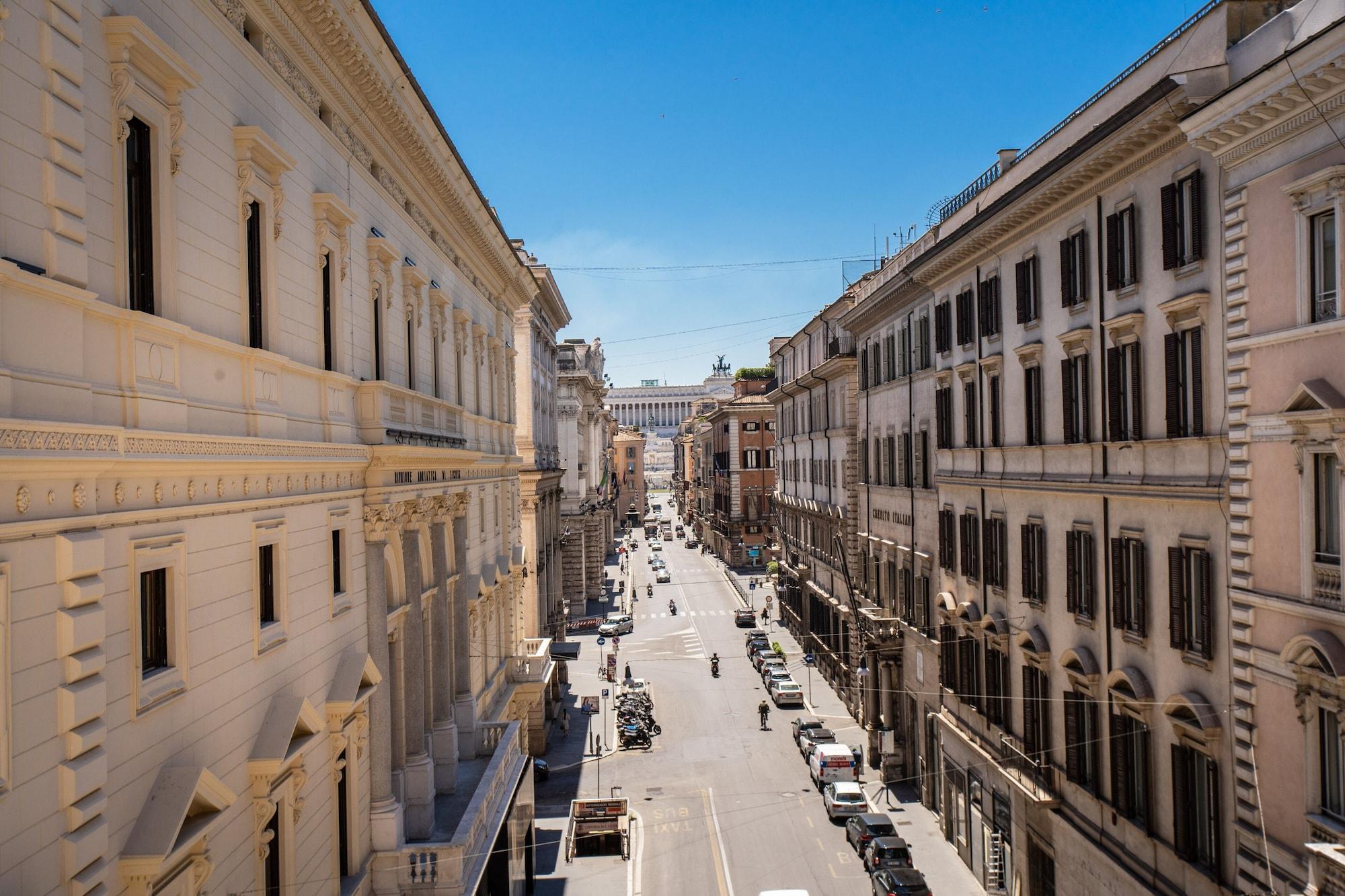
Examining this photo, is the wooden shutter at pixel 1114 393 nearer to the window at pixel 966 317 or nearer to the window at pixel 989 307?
the window at pixel 989 307

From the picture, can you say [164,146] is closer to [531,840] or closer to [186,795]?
[186,795]

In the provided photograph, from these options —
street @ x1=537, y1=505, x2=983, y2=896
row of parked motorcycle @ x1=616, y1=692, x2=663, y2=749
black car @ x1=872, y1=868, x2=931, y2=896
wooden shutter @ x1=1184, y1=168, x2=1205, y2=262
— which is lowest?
street @ x1=537, y1=505, x2=983, y2=896

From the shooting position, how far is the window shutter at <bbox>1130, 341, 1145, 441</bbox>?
18797 millimetres

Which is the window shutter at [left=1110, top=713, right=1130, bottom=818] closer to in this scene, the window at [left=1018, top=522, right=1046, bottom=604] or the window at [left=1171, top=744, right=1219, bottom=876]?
the window at [left=1171, top=744, right=1219, bottom=876]

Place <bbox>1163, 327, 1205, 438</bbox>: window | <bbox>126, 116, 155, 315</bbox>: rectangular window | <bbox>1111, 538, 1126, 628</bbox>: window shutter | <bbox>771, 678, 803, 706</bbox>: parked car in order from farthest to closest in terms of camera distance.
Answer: <bbox>771, 678, 803, 706</bbox>: parked car
<bbox>1111, 538, 1126, 628</bbox>: window shutter
<bbox>1163, 327, 1205, 438</bbox>: window
<bbox>126, 116, 155, 315</bbox>: rectangular window

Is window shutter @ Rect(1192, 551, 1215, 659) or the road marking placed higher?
window shutter @ Rect(1192, 551, 1215, 659)

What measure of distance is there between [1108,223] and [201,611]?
59.1 feet

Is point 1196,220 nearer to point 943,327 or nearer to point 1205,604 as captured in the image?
point 1205,604

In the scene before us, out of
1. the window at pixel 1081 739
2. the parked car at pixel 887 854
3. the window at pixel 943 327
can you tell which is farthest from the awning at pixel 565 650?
the window at pixel 1081 739

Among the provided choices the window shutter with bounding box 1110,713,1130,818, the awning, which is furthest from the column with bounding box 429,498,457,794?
the awning

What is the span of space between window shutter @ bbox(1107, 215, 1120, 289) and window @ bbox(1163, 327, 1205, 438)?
2.37 metres

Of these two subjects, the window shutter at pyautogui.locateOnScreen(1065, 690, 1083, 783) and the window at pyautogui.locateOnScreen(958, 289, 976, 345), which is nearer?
the window shutter at pyautogui.locateOnScreen(1065, 690, 1083, 783)

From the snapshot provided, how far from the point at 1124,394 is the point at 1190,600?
4429mm

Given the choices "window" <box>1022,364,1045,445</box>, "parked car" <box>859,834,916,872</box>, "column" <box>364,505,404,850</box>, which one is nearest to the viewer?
"column" <box>364,505,404,850</box>
